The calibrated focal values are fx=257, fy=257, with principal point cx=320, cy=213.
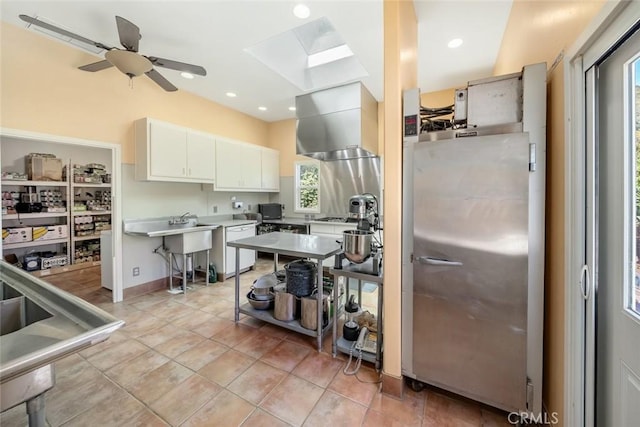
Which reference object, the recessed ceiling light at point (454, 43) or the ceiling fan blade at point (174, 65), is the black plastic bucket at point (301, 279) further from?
the recessed ceiling light at point (454, 43)

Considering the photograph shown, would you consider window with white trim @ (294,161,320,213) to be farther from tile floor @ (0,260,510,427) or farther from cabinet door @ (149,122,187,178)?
tile floor @ (0,260,510,427)

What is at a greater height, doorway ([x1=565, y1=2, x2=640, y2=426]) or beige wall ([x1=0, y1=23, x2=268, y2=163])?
beige wall ([x1=0, y1=23, x2=268, y2=163])

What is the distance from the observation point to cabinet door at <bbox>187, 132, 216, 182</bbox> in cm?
381

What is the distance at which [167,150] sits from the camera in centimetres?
352

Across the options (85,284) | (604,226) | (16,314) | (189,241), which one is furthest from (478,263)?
(85,284)

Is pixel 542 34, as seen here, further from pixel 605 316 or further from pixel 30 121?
pixel 30 121

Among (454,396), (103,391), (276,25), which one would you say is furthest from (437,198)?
(103,391)

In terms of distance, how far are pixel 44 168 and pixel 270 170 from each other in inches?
148

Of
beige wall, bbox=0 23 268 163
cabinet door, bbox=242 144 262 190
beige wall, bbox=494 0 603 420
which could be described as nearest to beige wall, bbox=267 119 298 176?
cabinet door, bbox=242 144 262 190

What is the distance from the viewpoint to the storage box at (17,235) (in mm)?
4016

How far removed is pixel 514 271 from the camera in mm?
1444

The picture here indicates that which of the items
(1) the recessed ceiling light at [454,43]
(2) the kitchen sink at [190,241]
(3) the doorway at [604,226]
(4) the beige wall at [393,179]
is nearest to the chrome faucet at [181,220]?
(2) the kitchen sink at [190,241]

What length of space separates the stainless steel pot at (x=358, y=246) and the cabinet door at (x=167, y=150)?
2.84 metres

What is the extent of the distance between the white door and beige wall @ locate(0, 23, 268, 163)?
4.39 metres
